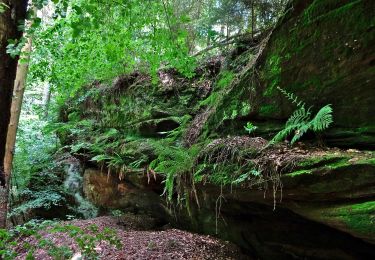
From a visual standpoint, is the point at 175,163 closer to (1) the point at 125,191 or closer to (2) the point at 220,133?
(2) the point at 220,133

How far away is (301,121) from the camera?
4422 millimetres

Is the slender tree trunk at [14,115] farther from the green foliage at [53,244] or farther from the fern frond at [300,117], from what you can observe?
the fern frond at [300,117]

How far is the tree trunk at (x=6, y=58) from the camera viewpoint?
3.79 m

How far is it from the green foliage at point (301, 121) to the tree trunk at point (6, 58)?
3483mm

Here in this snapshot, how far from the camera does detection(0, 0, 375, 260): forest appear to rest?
3881mm

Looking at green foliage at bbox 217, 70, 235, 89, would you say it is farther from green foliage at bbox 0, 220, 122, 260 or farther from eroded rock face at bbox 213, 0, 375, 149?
green foliage at bbox 0, 220, 122, 260

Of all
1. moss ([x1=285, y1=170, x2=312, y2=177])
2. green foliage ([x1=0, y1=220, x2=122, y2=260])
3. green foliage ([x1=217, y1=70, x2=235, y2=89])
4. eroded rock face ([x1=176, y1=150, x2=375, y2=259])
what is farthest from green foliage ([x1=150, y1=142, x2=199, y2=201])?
green foliage ([x1=217, y1=70, x2=235, y2=89])

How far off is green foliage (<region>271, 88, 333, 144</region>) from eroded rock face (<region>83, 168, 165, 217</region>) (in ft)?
11.1

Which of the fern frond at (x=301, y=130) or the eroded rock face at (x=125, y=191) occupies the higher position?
the fern frond at (x=301, y=130)

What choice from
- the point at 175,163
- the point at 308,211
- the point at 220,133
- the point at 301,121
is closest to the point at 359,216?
the point at 308,211

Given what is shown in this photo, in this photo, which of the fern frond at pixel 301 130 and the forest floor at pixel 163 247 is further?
the forest floor at pixel 163 247

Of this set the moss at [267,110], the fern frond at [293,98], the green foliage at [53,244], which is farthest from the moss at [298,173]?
the green foliage at [53,244]

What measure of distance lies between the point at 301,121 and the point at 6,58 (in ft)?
12.6

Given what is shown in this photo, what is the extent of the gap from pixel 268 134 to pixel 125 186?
192 inches
